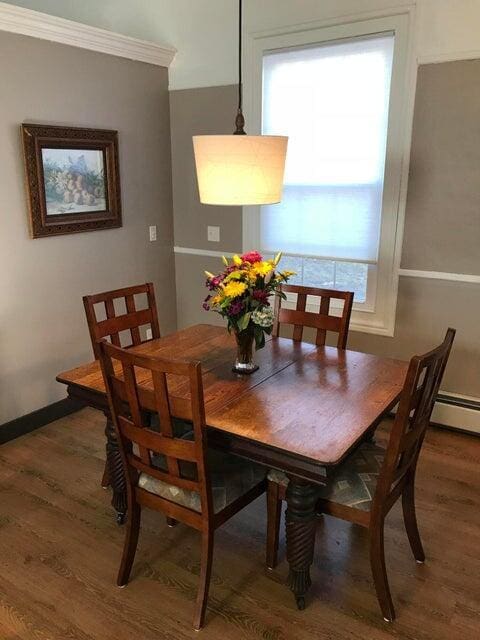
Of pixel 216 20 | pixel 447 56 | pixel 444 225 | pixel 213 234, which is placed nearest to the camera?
pixel 447 56

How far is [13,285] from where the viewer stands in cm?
306

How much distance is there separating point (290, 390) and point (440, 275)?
4.99ft

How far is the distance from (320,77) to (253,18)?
63cm

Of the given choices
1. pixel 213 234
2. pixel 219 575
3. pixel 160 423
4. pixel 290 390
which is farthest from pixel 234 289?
pixel 213 234

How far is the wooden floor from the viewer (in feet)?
6.15

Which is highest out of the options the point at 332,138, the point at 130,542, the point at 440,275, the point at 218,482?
the point at 332,138

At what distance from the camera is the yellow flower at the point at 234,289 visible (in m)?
2.02

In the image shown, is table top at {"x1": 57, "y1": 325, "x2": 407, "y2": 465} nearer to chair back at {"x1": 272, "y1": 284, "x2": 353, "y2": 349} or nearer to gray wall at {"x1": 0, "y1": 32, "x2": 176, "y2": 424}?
chair back at {"x1": 272, "y1": 284, "x2": 353, "y2": 349}

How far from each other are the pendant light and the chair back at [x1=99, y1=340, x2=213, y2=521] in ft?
2.50

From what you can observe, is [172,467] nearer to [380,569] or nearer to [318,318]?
[380,569]

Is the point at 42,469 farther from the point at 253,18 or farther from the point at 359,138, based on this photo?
the point at 253,18

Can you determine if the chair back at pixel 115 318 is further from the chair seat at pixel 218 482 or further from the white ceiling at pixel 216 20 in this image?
the white ceiling at pixel 216 20

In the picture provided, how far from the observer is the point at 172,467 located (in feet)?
5.91

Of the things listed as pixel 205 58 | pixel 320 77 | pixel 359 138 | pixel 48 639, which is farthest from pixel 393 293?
pixel 48 639
